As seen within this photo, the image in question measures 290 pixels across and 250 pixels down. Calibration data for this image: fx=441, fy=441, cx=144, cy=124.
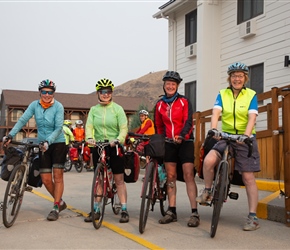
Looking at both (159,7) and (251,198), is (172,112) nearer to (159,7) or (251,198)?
(251,198)

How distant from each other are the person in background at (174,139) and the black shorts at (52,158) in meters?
1.61

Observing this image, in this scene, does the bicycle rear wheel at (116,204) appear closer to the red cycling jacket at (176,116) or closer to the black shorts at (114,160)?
the black shorts at (114,160)

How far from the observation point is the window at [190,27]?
1747cm

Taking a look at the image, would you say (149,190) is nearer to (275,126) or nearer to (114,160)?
(114,160)

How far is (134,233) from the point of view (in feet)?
18.4

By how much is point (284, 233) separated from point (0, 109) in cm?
5772

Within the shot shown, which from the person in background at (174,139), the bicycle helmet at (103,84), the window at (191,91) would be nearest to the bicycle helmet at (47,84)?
the bicycle helmet at (103,84)

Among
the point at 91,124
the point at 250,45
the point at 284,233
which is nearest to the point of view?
the point at 284,233

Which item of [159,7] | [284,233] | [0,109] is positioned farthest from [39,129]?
[0,109]

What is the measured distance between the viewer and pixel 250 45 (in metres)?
14.3

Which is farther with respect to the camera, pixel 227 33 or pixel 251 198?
pixel 227 33

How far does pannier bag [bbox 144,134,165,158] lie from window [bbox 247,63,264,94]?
8580 mm

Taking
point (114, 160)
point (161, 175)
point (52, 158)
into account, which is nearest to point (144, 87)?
point (52, 158)

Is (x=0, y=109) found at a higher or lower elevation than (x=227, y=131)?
higher
